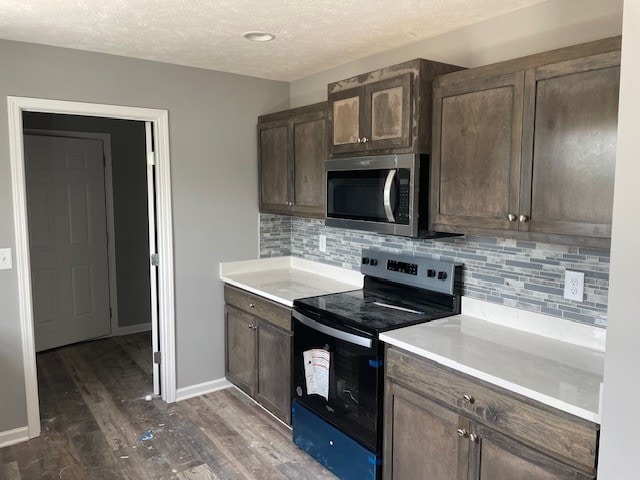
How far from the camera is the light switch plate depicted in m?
2.80

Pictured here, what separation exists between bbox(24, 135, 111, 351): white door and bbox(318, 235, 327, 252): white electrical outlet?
7.63 ft

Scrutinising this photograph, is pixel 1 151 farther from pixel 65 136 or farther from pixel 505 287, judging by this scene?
pixel 505 287

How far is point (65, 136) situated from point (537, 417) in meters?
4.36

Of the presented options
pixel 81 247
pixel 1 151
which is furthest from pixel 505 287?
pixel 81 247

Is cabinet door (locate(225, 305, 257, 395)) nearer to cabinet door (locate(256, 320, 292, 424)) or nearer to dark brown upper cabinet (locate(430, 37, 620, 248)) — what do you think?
cabinet door (locate(256, 320, 292, 424))

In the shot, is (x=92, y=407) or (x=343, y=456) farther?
(x=92, y=407)

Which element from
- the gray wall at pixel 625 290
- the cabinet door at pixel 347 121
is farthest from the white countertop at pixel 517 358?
the cabinet door at pixel 347 121

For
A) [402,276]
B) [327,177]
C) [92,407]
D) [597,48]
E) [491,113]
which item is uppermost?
[597,48]

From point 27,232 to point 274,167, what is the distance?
5.23 feet

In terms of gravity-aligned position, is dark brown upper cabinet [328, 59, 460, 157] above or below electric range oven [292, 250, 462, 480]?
above

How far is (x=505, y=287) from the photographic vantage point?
7.74 ft

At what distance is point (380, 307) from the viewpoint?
268cm

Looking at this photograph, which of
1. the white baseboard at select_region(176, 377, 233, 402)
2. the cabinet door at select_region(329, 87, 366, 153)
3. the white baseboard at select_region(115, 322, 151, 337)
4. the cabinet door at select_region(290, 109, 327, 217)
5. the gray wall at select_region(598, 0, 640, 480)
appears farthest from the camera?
the white baseboard at select_region(115, 322, 151, 337)

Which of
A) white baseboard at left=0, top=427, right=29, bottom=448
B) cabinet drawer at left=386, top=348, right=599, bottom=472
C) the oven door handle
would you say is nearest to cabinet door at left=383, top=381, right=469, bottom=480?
cabinet drawer at left=386, top=348, right=599, bottom=472
